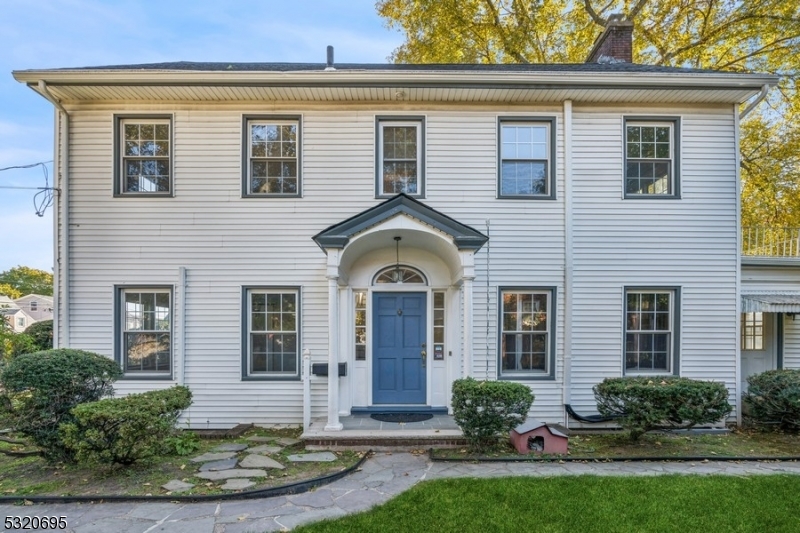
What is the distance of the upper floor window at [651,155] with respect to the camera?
7129mm

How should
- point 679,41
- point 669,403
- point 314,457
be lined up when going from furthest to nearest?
point 679,41 → point 669,403 → point 314,457

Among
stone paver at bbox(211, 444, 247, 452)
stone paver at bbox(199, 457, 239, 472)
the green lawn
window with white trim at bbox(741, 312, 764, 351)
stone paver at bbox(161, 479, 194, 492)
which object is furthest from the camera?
window with white trim at bbox(741, 312, 764, 351)

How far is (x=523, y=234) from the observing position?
699cm

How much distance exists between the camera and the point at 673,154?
712 cm

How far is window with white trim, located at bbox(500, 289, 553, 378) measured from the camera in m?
7.00

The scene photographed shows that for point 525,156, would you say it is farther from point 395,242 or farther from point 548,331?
point 548,331

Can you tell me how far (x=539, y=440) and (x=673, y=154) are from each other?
5.29m

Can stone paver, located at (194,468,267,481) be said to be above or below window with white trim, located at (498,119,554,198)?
below

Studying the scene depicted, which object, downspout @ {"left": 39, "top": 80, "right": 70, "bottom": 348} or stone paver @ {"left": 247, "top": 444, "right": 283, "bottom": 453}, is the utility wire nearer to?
downspout @ {"left": 39, "top": 80, "right": 70, "bottom": 348}

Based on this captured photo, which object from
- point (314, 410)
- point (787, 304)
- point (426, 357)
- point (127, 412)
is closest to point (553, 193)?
point (426, 357)

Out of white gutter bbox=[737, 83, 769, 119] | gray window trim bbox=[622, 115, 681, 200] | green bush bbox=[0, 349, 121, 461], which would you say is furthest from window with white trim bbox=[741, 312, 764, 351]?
green bush bbox=[0, 349, 121, 461]

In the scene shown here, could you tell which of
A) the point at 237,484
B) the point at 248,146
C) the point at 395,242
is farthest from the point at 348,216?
the point at 237,484

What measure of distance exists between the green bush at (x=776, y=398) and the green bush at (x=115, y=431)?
8695 mm

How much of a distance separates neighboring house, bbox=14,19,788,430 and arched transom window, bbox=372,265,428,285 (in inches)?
1.0
